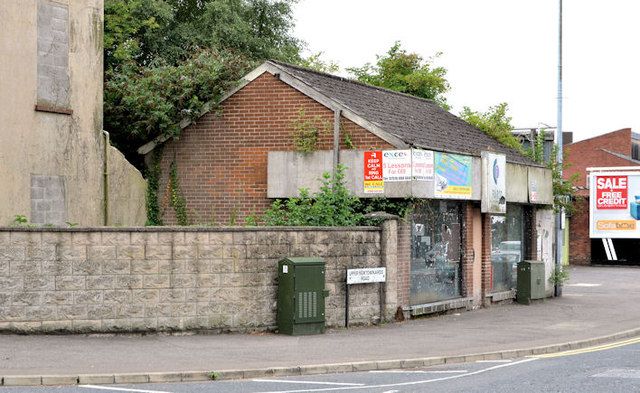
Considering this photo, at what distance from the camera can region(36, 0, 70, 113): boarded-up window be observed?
18.1 meters

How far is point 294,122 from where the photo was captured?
20375 millimetres

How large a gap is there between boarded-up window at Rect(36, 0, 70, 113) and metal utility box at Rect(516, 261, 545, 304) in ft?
42.2

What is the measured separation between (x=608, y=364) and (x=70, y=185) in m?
11.4

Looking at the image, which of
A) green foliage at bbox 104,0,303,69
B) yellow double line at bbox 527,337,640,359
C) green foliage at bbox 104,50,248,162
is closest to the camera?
yellow double line at bbox 527,337,640,359

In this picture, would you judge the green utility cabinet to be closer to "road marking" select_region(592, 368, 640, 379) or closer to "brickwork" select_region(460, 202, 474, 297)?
"road marking" select_region(592, 368, 640, 379)

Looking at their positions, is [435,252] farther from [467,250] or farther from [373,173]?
[373,173]

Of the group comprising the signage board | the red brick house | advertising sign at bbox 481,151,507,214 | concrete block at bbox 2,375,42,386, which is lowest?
concrete block at bbox 2,375,42,386

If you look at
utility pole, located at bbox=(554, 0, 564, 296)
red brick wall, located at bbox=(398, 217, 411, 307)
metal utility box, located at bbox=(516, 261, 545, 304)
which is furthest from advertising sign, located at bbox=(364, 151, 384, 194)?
utility pole, located at bbox=(554, 0, 564, 296)

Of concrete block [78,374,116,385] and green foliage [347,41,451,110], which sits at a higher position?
green foliage [347,41,451,110]

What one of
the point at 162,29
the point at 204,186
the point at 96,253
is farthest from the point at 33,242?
the point at 162,29

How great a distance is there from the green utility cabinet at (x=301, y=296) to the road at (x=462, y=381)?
3407 mm

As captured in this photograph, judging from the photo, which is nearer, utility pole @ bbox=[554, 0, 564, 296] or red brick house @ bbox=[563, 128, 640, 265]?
utility pole @ bbox=[554, 0, 564, 296]

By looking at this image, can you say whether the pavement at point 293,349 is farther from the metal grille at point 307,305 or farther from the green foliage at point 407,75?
the green foliage at point 407,75

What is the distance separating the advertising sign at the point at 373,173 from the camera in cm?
1919
